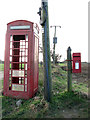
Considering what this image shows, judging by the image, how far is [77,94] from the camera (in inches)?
218

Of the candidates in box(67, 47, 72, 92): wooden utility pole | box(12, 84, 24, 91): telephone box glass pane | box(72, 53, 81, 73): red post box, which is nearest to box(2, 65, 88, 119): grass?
box(67, 47, 72, 92): wooden utility pole

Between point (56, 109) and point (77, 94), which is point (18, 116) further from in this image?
point (77, 94)

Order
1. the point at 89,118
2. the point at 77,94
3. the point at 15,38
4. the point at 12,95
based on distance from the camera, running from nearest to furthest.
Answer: the point at 89,118
the point at 77,94
the point at 12,95
the point at 15,38

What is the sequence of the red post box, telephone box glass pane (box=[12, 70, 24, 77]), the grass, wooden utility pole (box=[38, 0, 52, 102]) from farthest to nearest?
telephone box glass pane (box=[12, 70, 24, 77]) < the red post box < wooden utility pole (box=[38, 0, 52, 102]) < the grass

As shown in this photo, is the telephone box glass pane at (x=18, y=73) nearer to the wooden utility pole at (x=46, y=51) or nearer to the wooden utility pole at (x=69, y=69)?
the wooden utility pole at (x=46, y=51)

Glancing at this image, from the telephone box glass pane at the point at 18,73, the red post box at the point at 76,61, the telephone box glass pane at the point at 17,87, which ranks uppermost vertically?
the red post box at the point at 76,61

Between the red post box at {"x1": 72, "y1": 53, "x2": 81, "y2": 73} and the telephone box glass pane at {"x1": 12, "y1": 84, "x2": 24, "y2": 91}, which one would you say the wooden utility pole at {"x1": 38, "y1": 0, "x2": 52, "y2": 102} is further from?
the telephone box glass pane at {"x1": 12, "y1": 84, "x2": 24, "y2": 91}

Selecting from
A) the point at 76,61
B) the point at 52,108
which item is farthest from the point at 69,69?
the point at 52,108

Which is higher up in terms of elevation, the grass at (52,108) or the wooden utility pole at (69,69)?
the wooden utility pole at (69,69)

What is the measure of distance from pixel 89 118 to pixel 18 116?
233 centimetres

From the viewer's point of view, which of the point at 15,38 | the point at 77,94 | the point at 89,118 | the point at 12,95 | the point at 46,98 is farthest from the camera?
the point at 15,38

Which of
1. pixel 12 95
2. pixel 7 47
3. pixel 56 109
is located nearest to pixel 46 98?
pixel 56 109

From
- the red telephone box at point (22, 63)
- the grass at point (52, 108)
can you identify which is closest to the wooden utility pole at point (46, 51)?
the grass at point (52, 108)

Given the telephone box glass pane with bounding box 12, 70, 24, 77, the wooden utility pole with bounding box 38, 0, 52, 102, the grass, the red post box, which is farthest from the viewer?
the telephone box glass pane with bounding box 12, 70, 24, 77
